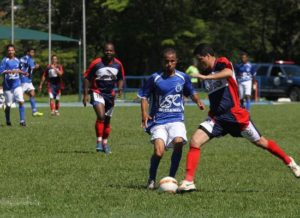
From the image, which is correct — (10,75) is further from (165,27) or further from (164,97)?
(165,27)

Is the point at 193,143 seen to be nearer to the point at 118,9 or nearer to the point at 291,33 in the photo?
the point at 118,9

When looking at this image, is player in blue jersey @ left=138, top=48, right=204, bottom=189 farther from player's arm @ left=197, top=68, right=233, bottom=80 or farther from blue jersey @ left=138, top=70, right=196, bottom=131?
player's arm @ left=197, top=68, right=233, bottom=80

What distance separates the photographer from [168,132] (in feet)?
35.2

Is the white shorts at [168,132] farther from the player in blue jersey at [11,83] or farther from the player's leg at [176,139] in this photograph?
the player in blue jersey at [11,83]

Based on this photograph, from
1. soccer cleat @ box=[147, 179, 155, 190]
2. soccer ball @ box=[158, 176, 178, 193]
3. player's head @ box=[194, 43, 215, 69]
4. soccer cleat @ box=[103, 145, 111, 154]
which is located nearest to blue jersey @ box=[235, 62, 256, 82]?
soccer cleat @ box=[103, 145, 111, 154]

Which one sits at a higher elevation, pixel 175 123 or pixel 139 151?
pixel 175 123

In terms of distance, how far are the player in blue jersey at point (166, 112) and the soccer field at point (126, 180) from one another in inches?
19.3

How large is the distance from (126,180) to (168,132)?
3.51 feet

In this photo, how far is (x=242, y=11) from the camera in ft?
198

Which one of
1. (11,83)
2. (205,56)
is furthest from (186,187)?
(11,83)

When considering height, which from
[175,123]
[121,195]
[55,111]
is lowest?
[55,111]

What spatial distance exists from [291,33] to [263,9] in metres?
→ 2.73

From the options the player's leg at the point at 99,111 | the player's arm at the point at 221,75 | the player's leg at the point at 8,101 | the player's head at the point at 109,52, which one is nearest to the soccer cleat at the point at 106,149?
the player's leg at the point at 99,111

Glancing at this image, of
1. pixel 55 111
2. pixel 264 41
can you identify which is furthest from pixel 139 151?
pixel 264 41
